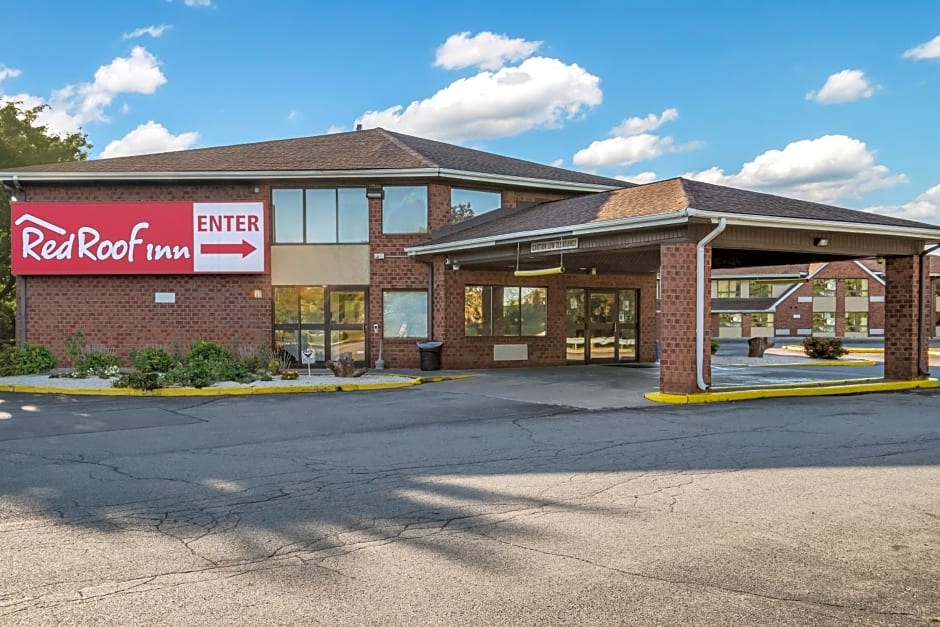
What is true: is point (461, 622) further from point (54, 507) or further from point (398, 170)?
point (398, 170)

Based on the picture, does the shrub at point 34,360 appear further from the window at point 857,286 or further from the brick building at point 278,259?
the window at point 857,286

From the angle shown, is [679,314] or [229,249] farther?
[229,249]

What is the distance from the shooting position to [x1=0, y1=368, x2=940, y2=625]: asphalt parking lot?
13.8 feet

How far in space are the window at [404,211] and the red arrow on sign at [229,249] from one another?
140 inches

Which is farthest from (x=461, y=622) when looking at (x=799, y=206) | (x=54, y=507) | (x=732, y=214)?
(x=799, y=206)

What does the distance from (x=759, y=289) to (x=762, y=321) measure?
2.55 m

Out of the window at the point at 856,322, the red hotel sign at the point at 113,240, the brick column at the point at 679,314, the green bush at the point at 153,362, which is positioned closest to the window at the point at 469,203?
the red hotel sign at the point at 113,240

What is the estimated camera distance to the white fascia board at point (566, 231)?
13266 mm

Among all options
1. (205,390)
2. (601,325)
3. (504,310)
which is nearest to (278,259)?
(504,310)

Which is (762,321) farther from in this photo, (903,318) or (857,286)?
(903,318)

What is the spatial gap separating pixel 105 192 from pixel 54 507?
1672cm

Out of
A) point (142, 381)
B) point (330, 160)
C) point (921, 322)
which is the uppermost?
point (330, 160)

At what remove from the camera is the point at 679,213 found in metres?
12.9

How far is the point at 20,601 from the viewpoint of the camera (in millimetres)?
4207
